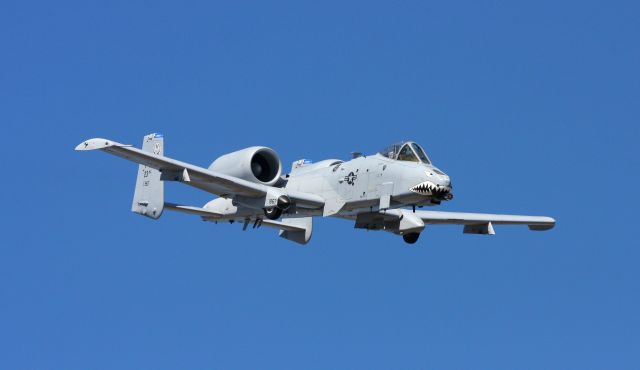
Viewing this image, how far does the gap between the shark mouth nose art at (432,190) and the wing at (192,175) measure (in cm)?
417

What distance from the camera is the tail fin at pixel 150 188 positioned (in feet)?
148

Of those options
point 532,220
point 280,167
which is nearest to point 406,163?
point 280,167

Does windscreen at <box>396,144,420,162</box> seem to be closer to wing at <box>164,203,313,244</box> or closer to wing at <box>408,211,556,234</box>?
wing at <box>408,211,556,234</box>

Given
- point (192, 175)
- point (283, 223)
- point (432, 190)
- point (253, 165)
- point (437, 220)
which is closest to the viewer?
point (432, 190)

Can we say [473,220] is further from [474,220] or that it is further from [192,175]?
[192,175]

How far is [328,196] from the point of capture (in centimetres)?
4444

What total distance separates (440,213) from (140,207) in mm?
11206

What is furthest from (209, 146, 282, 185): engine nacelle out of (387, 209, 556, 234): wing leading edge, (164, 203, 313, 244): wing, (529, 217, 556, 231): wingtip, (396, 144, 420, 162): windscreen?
(529, 217, 556, 231): wingtip

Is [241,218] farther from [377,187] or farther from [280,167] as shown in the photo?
[377,187]

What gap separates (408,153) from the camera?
43.2 m

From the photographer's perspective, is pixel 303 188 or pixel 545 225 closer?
pixel 303 188

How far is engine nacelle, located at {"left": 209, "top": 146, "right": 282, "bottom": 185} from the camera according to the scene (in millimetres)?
44625

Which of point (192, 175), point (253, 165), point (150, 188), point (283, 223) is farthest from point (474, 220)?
point (150, 188)

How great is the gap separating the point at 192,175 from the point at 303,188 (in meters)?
4.35
